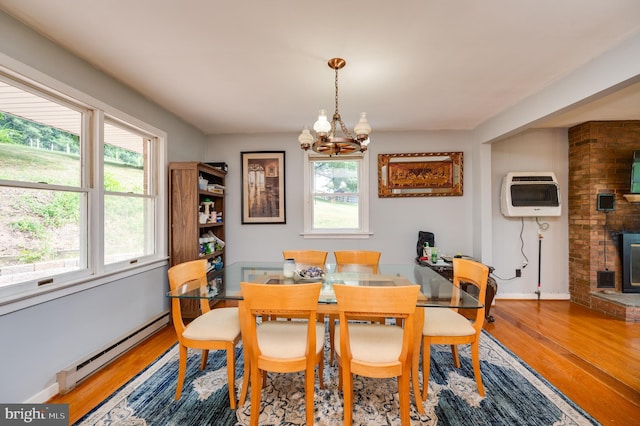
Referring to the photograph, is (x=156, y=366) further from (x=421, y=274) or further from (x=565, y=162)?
(x=565, y=162)

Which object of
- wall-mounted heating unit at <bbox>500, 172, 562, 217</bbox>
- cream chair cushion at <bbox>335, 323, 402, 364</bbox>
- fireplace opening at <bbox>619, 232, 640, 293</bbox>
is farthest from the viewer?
wall-mounted heating unit at <bbox>500, 172, 562, 217</bbox>

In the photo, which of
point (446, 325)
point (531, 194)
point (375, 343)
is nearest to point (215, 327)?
point (375, 343)

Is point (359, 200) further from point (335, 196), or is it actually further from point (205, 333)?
point (205, 333)

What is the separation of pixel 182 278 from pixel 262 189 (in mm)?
2206

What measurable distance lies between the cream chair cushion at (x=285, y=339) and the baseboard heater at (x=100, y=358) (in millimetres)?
1409

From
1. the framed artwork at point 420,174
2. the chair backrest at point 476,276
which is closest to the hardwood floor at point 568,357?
the chair backrest at point 476,276

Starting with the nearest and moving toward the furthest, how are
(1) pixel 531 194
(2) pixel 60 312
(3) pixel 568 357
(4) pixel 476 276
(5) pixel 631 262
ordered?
(2) pixel 60 312 < (4) pixel 476 276 < (3) pixel 568 357 < (5) pixel 631 262 < (1) pixel 531 194

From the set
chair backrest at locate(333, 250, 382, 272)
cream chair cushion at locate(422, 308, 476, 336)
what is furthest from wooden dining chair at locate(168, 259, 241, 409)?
cream chair cushion at locate(422, 308, 476, 336)

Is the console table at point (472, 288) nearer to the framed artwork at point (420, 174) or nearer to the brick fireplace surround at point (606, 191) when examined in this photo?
the framed artwork at point (420, 174)

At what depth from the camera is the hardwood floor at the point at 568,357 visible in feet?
5.79

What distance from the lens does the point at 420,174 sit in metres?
3.83

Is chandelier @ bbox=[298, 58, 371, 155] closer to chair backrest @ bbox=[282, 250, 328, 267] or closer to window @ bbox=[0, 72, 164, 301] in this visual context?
chair backrest @ bbox=[282, 250, 328, 267]

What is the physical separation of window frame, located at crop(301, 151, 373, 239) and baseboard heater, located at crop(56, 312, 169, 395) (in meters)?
2.16

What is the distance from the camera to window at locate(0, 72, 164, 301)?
167 cm
